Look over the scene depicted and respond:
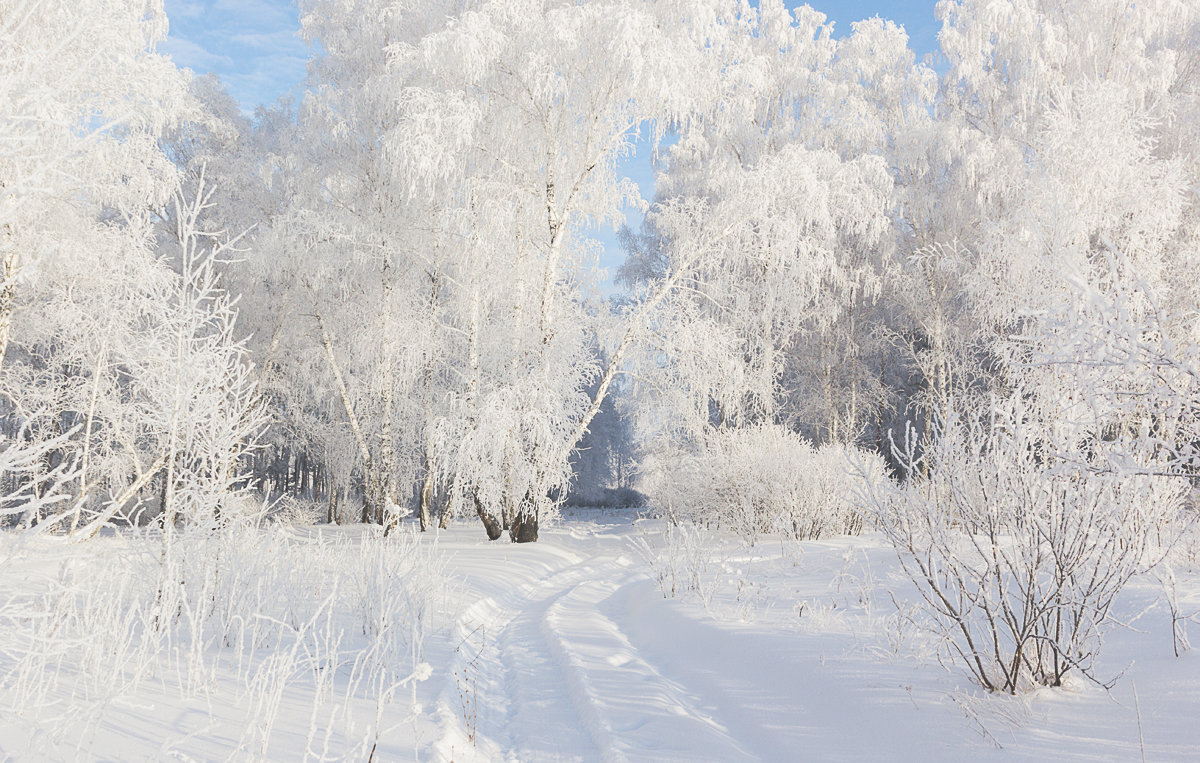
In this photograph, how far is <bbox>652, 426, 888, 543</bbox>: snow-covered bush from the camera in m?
11.3

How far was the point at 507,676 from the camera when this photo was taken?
4910mm

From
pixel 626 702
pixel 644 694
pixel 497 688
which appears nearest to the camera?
pixel 626 702

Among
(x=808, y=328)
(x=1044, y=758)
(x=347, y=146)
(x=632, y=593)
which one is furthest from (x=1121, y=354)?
(x=808, y=328)

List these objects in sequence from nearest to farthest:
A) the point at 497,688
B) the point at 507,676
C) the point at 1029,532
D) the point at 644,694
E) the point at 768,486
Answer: the point at 1029,532 → the point at 644,694 → the point at 497,688 → the point at 507,676 → the point at 768,486

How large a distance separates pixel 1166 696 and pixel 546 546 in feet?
31.1

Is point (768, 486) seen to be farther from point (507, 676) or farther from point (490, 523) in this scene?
point (507, 676)

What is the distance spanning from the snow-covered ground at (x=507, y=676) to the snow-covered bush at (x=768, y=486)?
4015 millimetres

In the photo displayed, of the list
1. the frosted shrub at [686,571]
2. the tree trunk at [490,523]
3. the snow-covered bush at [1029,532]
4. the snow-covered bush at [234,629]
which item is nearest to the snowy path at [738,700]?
the snow-covered bush at [1029,532]

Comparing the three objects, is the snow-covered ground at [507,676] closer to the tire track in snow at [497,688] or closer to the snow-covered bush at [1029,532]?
the tire track in snow at [497,688]

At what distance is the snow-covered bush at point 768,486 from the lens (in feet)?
37.1

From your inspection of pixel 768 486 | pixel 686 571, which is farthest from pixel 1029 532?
pixel 768 486

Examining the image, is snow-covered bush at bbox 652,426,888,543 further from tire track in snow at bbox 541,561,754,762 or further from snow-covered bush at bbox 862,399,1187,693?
snow-covered bush at bbox 862,399,1187,693

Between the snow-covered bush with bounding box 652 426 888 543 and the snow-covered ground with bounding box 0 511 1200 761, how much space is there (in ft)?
13.2

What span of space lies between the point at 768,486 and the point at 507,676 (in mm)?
7720
